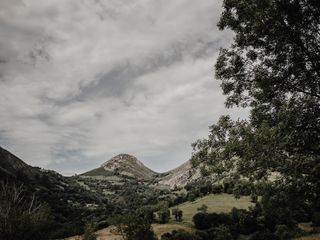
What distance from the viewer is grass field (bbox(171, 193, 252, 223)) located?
12941 cm

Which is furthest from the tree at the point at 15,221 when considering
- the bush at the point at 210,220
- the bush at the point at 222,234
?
the bush at the point at 210,220

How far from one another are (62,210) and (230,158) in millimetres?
189691

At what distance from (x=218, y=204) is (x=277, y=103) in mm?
120690

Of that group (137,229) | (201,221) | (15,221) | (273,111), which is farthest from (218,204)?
(273,111)

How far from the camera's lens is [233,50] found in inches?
980

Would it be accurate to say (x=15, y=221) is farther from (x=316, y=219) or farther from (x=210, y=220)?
(x=210, y=220)

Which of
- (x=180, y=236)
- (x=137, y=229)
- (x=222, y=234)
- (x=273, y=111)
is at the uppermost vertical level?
(x=273, y=111)

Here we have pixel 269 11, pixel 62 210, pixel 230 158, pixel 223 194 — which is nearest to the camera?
pixel 269 11

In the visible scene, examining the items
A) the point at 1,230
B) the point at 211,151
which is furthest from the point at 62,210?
the point at 211,151

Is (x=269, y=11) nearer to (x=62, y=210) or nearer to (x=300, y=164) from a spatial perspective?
(x=300, y=164)

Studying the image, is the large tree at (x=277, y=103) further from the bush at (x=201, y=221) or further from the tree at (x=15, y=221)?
the bush at (x=201, y=221)

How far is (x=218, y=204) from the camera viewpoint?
139m

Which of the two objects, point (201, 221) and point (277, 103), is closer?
point (277, 103)

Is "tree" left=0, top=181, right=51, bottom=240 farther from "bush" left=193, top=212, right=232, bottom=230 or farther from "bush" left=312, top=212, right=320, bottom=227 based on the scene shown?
"bush" left=193, top=212, right=232, bottom=230
